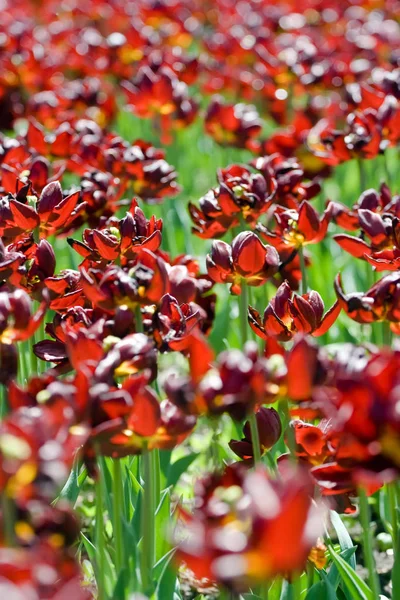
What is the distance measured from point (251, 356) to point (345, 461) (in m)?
0.20

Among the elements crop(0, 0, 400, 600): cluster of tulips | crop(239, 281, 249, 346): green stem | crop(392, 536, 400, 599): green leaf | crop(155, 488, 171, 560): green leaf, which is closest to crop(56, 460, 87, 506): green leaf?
crop(0, 0, 400, 600): cluster of tulips

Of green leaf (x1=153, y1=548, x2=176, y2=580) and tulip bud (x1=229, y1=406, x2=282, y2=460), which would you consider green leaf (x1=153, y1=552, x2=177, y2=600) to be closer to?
green leaf (x1=153, y1=548, x2=176, y2=580)

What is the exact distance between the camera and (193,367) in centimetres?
133

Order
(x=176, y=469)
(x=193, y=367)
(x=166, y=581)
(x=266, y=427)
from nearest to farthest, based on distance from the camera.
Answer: (x=193, y=367) → (x=166, y=581) → (x=266, y=427) → (x=176, y=469)

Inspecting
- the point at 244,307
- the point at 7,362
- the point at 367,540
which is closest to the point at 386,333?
the point at 367,540

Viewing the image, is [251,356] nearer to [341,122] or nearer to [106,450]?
[106,450]

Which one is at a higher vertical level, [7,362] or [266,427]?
[7,362]

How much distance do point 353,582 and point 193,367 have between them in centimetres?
62

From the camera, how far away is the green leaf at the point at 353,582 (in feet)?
5.50

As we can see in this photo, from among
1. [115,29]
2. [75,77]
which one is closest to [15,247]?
[75,77]

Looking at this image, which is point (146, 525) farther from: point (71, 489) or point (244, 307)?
point (244, 307)

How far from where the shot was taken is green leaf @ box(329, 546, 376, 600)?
1676mm

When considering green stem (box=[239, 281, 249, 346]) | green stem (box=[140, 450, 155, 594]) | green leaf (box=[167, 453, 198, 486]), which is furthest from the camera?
green leaf (box=[167, 453, 198, 486])

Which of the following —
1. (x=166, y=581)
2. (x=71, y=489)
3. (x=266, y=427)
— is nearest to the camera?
(x=166, y=581)
